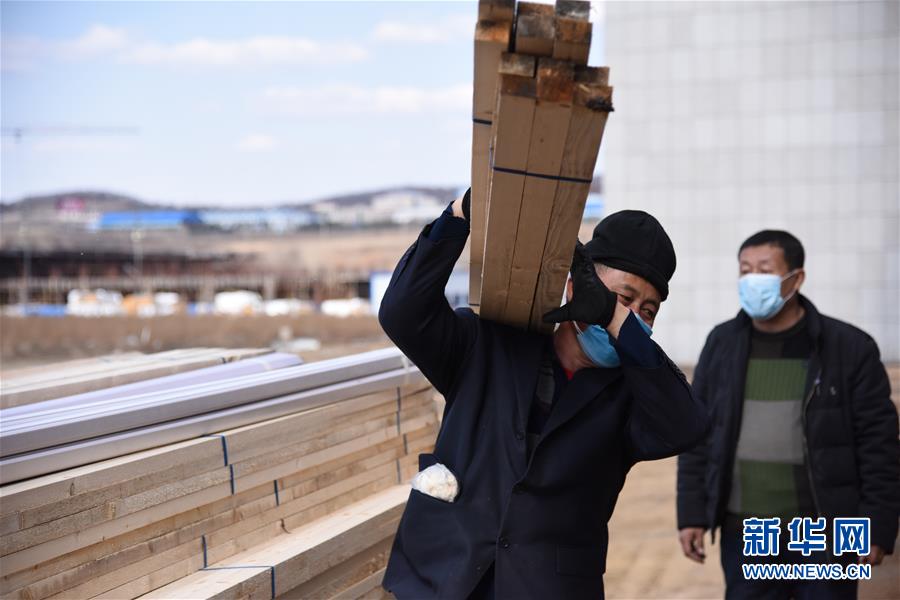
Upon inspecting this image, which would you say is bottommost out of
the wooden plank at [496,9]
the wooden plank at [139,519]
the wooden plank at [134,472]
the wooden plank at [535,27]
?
the wooden plank at [139,519]

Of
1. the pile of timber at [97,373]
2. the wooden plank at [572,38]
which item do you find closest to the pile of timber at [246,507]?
the pile of timber at [97,373]

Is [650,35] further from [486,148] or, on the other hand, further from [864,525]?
[486,148]

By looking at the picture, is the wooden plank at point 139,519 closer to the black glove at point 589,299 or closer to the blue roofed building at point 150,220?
the black glove at point 589,299

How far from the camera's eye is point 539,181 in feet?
7.14

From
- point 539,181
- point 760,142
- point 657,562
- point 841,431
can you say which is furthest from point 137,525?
point 760,142

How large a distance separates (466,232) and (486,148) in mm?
249

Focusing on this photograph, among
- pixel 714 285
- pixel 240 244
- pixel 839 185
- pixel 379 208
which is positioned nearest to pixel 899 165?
pixel 839 185

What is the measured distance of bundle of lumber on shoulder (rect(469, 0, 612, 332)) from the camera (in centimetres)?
194

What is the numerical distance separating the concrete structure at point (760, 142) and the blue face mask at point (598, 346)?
1218 cm

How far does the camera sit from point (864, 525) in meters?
3.98

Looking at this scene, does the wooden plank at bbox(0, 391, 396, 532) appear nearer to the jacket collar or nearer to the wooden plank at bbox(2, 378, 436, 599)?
the wooden plank at bbox(2, 378, 436, 599)

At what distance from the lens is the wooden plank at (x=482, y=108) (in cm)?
198

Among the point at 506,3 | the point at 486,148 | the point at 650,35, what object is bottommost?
the point at 486,148

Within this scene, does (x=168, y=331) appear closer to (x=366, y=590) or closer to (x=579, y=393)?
(x=366, y=590)
